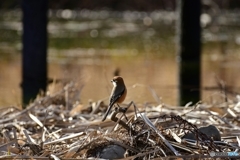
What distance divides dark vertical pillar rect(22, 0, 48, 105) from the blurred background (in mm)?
206

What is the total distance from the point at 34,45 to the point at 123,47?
4061mm

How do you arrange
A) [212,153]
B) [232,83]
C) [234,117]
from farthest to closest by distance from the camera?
[232,83], [234,117], [212,153]

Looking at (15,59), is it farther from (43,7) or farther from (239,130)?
(239,130)

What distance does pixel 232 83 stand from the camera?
7570mm

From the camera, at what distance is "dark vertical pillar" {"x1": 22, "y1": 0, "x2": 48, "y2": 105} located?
7.36 m

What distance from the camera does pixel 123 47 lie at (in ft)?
37.3

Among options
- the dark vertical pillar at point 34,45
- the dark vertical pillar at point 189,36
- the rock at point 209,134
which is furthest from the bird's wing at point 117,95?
the dark vertical pillar at point 189,36

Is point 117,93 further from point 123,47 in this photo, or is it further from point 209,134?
point 123,47

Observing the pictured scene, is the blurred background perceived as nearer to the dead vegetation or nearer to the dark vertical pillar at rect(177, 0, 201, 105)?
the dark vertical pillar at rect(177, 0, 201, 105)

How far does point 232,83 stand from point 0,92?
2.37 meters

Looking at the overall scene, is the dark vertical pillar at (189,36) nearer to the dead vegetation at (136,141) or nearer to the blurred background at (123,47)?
the blurred background at (123,47)

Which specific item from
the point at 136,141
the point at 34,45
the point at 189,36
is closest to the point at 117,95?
the point at 136,141

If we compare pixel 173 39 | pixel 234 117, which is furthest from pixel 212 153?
pixel 173 39

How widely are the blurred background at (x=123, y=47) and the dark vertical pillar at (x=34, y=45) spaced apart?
206mm
